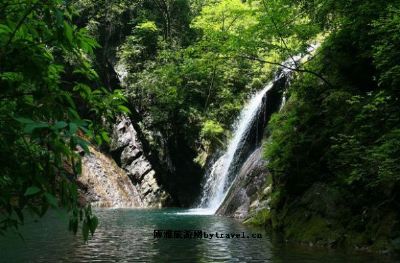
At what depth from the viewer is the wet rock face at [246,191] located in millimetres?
18500

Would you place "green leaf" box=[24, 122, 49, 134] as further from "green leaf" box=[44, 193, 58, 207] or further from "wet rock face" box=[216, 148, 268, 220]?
"wet rock face" box=[216, 148, 268, 220]

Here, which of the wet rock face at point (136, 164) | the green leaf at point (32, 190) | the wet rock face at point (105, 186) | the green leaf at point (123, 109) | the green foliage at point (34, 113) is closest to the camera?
the green leaf at point (32, 190)

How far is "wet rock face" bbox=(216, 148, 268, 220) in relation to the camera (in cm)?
→ 1850

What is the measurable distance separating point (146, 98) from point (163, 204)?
28.6ft

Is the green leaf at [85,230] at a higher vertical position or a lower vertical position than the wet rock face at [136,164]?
lower

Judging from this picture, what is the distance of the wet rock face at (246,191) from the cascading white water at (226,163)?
5.24m

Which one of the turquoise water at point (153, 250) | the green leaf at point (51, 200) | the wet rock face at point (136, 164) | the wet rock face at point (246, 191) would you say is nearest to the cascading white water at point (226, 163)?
the wet rock face at point (136, 164)

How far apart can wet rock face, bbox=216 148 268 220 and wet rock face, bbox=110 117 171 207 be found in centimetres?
1264

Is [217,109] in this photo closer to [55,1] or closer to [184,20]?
[184,20]

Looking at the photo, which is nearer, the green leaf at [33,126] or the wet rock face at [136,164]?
the green leaf at [33,126]

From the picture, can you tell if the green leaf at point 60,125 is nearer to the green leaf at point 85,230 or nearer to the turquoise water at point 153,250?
the green leaf at point 85,230

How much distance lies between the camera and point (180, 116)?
34.0 m

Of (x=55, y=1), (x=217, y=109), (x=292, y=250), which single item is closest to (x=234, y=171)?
(x=217, y=109)

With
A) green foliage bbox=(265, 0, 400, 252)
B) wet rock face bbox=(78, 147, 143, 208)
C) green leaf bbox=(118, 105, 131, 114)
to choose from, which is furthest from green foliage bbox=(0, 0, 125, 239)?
wet rock face bbox=(78, 147, 143, 208)
